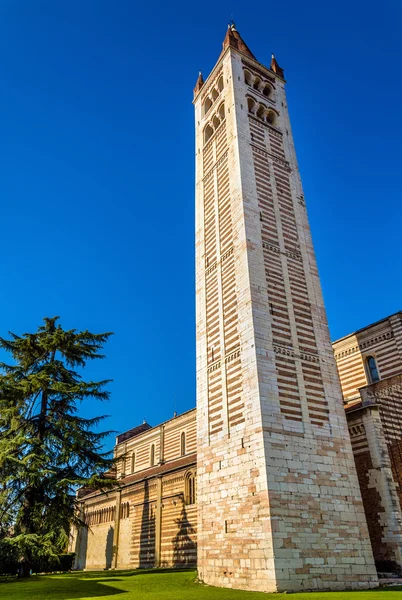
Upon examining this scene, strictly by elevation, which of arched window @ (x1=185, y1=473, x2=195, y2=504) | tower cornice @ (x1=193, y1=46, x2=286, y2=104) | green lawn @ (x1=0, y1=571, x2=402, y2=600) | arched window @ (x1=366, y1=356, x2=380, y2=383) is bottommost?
green lawn @ (x1=0, y1=571, x2=402, y2=600)

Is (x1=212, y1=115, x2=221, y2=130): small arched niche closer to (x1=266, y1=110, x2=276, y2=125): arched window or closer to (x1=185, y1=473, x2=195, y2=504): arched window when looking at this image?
(x1=266, y1=110, x2=276, y2=125): arched window

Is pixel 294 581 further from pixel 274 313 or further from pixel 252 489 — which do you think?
pixel 274 313

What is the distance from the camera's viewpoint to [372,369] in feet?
78.1

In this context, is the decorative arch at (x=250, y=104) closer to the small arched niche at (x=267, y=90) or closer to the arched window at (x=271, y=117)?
the arched window at (x=271, y=117)

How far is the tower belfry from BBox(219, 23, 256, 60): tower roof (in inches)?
150

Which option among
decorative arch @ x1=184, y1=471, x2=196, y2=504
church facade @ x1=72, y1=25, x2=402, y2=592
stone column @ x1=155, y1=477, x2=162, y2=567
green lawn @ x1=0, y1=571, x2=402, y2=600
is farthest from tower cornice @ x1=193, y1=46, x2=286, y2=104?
green lawn @ x1=0, y1=571, x2=402, y2=600

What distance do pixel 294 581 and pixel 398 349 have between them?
13.6 metres

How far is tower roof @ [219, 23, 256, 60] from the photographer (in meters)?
26.1

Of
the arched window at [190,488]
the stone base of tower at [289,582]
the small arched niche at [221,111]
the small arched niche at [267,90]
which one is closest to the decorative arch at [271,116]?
the small arched niche at [267,90]

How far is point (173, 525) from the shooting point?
2466 centimetres

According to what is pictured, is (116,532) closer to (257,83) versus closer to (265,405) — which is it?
(265,405)

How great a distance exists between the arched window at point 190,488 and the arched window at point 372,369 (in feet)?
35.9

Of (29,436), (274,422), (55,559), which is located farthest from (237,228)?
(55,559)

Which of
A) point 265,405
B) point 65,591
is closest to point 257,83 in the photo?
point 265,405
